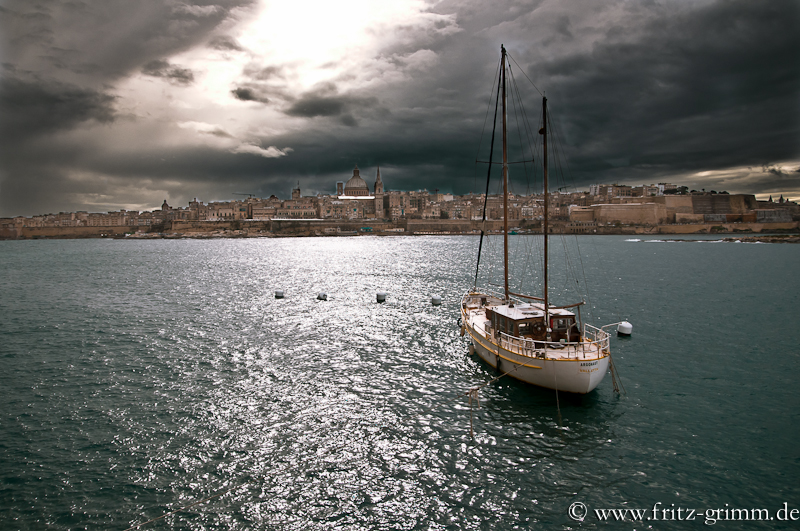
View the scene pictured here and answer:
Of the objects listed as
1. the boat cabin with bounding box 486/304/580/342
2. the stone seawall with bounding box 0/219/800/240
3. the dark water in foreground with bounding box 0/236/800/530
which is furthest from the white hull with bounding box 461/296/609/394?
the stone seawall with bounding box 0/219/800/240

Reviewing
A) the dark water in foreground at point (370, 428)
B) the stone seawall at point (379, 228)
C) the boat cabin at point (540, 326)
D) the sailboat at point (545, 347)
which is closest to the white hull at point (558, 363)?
the sailboat at point (545, 347)

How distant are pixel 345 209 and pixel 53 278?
13253 centimetres

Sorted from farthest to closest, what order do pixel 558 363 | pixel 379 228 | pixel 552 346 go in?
pixel 379 228, pixel 552 346, pixel 558 363

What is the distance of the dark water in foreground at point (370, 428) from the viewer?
28.1 feet

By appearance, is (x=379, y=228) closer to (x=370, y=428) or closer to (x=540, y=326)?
(x=540, y=326)

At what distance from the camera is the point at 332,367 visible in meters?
16.9

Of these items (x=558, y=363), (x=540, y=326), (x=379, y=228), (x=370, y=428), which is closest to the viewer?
(x=370, y=428)

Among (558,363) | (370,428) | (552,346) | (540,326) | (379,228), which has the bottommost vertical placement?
(370,428)

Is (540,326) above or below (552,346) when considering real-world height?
above

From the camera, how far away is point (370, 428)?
11.7 metres

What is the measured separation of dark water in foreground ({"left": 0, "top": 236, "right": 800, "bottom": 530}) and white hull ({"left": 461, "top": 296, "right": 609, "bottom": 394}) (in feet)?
1.98

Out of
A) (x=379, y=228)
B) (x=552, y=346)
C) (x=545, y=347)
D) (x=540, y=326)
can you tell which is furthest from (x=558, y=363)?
(x=379, y=228)

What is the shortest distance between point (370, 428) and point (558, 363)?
6.01 m

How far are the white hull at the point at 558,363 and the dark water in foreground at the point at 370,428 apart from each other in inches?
23.8
